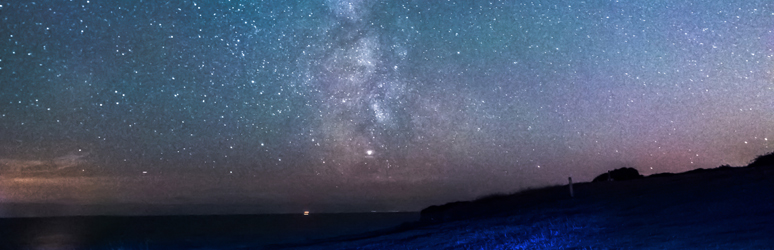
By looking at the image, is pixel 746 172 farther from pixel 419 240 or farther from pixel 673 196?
pixel 419 240

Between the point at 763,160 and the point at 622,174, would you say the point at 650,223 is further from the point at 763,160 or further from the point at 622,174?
the point at 622,174

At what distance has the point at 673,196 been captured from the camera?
70.1 ft

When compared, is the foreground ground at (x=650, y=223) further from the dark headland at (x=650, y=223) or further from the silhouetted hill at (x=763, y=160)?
the silhouetted hill at (x=763, y=160)

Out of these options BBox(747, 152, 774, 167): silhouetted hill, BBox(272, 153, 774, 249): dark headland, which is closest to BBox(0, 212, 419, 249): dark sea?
BBox(272, 153, 774, 249): dark headland

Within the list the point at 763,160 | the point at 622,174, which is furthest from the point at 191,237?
the point at 763,160

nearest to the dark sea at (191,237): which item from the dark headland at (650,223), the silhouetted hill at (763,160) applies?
the dark headland at (650,223)

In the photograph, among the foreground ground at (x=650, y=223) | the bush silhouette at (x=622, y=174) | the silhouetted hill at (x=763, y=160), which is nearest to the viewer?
the foreground ground at (x=650, y=223)

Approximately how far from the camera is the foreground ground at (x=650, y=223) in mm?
12301

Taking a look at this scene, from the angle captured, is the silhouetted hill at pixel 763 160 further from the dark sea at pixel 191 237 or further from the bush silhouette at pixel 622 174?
the dark sea at pixel 191 237

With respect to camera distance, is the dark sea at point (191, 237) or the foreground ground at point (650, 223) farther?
the dark sea at point (191, 237)

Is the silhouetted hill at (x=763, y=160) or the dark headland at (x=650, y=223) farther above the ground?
the silhouetted hill at (x=763, y=160)

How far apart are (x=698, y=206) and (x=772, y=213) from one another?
3.95m

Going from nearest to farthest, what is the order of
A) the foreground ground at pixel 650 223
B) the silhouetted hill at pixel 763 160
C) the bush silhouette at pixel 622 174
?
the foreground ground at pixel 650 223 < the silhouetted hill at pixel 763 160 < the bush silhouette at pixel 622 174

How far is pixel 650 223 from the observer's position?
51.4 ft
